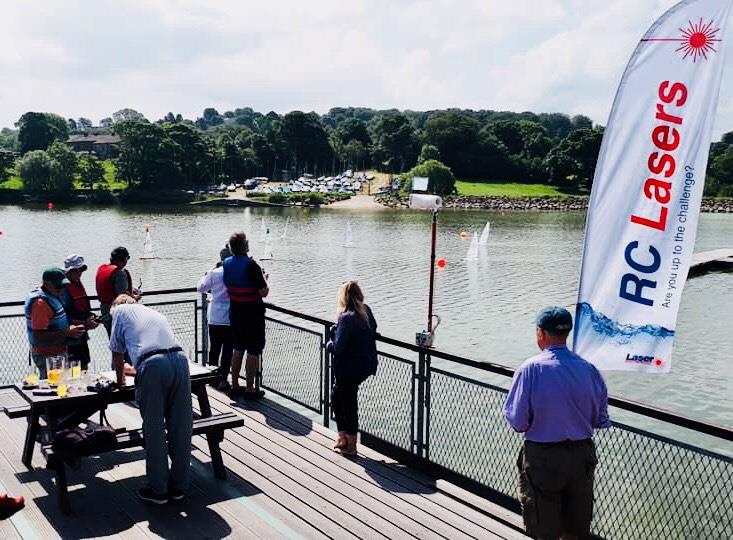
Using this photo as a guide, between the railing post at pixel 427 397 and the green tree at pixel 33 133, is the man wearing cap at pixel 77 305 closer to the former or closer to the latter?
the railing post at pixel 427 397

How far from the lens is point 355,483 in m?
6.27

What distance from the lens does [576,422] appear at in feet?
13.9

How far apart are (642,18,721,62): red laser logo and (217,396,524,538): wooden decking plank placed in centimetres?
364

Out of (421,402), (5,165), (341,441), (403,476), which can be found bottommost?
(403,476)

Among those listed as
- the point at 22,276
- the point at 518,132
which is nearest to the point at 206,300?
the point at 22,276

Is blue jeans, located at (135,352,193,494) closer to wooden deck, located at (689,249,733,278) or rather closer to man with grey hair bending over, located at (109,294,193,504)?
man with grey hair bending over, located at (109,294,193,504)

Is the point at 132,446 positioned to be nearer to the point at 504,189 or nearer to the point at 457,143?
the point at 504,189

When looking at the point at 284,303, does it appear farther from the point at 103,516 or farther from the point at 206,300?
the point at 103,516

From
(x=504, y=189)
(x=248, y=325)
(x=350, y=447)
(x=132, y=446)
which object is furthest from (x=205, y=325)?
(x=504, y=189)

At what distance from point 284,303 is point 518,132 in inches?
5559

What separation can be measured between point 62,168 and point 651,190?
11886 cm

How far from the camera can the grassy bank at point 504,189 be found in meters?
129

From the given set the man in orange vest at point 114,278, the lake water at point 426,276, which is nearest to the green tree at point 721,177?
the lake water at point 426,276

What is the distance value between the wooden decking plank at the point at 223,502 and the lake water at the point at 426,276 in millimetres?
11599
